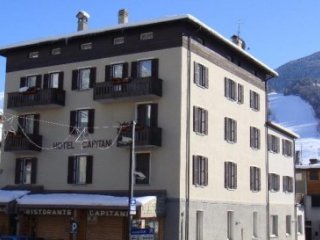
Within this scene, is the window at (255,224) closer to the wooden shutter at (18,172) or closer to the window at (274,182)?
the window at (274,182)

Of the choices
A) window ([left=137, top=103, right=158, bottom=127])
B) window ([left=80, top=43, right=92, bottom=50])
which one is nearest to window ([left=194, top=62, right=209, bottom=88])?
window ([left=137, top=103, right=158, bottom=127])

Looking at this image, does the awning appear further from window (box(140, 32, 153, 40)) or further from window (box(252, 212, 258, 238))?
window (box(252, 212, 258, 238))

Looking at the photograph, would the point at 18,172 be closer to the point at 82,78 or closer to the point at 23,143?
the point at 23,143

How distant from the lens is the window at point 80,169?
36500 millimetres

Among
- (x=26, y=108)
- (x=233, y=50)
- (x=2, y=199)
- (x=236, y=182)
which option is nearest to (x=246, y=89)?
(x=233, y=50)

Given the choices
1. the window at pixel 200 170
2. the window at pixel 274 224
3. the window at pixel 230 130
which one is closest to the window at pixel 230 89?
the window at pixel 230 130

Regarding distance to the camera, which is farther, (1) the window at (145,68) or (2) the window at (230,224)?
(2) the window at (230,224)

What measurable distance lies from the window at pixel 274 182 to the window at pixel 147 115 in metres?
15.0

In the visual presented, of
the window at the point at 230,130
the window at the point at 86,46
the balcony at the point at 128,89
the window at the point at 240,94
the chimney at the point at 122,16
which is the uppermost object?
the chimney at the point at 122,16

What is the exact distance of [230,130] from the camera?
130 ft

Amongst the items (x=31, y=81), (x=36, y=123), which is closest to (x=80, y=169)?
(x=36, y=123)

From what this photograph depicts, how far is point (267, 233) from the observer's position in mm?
43500

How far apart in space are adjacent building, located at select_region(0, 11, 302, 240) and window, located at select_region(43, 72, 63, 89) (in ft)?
0.25

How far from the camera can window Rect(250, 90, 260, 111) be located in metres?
43.3
